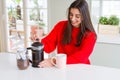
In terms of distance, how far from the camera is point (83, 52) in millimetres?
1746

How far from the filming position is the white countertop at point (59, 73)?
138cm

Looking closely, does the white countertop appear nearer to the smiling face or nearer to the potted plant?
the smiling face

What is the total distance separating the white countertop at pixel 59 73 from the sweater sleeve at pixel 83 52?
0.28 feet

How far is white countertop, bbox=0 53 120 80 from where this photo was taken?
1380 millimetres

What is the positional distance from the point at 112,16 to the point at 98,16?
8.8 inches

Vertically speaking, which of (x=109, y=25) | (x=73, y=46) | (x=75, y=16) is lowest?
(x=73, y=46)

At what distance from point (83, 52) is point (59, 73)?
1.26ft

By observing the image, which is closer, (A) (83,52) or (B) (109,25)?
(A) (83,52)

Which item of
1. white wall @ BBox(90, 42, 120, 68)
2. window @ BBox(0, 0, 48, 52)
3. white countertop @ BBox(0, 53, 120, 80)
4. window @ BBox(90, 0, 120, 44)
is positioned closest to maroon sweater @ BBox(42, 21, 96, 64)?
white countertop @ BBox(0, 53, 120, 80)

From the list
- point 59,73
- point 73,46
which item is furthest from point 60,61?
point 73,46

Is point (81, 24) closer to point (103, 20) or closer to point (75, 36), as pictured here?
point (75, 36)

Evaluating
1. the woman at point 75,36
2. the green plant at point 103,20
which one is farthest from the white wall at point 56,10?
the woman at point 75,36

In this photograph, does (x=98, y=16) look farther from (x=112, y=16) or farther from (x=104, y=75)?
(x=104, y=75)

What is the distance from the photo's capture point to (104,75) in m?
1.43
